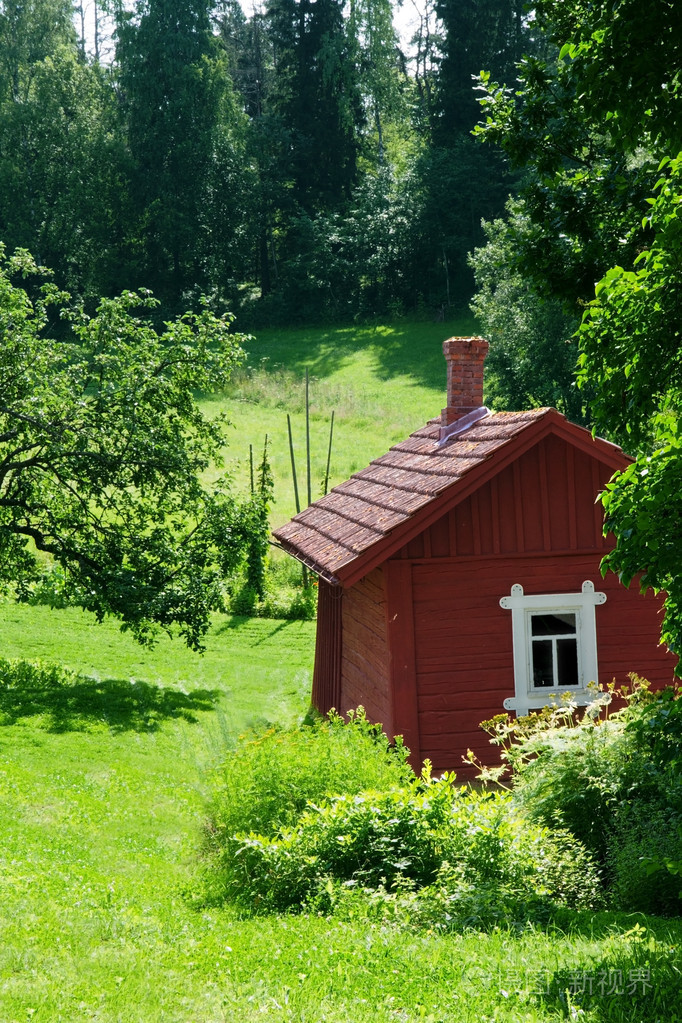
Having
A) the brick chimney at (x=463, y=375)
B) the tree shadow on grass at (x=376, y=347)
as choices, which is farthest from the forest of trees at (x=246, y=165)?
the brick chimney at (x=463, y=375)

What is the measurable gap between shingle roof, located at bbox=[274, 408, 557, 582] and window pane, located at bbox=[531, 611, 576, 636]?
2168 millimetres

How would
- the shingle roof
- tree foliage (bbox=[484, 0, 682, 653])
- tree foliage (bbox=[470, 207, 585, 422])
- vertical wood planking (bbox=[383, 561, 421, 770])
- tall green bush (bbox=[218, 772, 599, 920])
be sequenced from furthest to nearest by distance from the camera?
tree foliage (bbox=[470, 207, 585, 422]), vertical wood planking (bbox=[383, 561, 421, 770]), the shingle roof, tall green bush (bbox=[218, 772, 599, 920]), tree foliage (bbox=[484, 0, 682, 653])

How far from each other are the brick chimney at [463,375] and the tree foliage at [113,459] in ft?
16.0

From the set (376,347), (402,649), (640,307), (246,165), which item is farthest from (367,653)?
(246,165)

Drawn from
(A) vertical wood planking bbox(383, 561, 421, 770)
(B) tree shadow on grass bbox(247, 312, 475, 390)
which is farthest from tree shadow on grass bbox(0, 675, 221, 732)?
(B) tree shadow on grass bbox(247, 312, 475, 390)

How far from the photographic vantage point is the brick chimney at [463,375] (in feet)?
43.0

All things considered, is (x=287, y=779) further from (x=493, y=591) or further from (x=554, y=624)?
(x=554, y=624)

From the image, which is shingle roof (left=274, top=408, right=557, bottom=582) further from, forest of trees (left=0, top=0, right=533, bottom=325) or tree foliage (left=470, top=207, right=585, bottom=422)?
forest of trees (left=0, top=0, right=533, bottom=325)

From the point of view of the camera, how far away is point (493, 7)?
174ft

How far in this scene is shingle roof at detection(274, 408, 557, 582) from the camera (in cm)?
1114

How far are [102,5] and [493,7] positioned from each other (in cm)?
2115

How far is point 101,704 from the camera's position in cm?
1570

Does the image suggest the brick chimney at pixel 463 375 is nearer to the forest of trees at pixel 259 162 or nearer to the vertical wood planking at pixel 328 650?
the vertical wood planking at pixel 328 650

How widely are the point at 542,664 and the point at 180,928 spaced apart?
21.5ft
